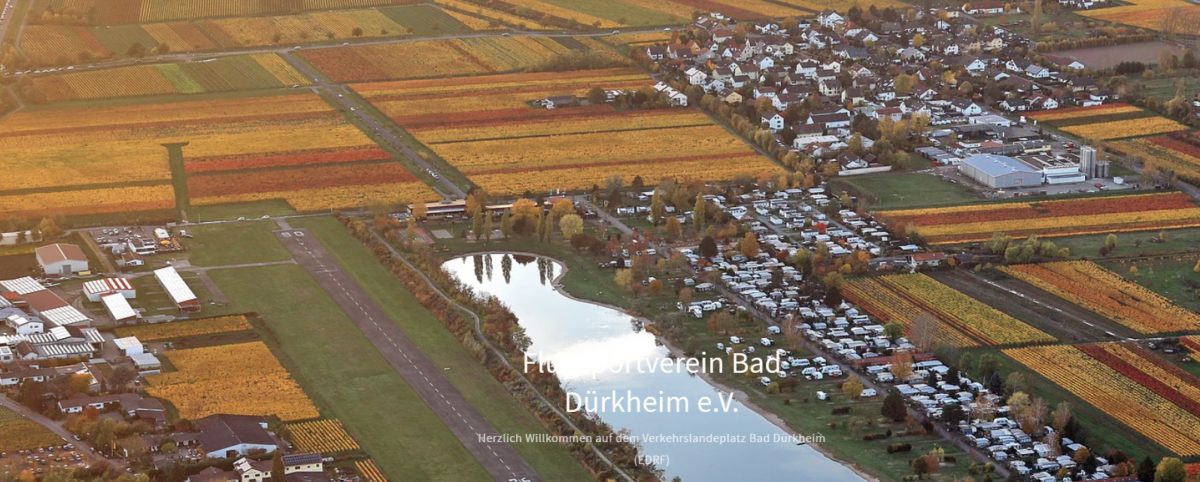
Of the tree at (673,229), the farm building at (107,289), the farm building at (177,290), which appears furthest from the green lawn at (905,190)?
the farm building at (107,289)

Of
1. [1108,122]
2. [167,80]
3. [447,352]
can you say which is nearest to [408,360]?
[447,352]

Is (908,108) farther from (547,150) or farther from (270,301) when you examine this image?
(270,301)

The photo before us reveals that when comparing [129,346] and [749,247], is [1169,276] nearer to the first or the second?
[749,247]

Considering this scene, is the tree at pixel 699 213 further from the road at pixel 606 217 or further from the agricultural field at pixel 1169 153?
the agricultural field at pixel 1169 153

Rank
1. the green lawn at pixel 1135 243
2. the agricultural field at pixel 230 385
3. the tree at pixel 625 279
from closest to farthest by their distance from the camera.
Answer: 1. the agricultural field at pixel 230 385
2. the tree at pixel 625 279
3. the green lawn at pixel 1135 243

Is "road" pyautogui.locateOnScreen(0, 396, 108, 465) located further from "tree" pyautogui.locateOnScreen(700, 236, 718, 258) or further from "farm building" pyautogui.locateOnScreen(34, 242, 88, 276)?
"tree" pyautogui.locateOnScreen(700, 236, 718, 258)

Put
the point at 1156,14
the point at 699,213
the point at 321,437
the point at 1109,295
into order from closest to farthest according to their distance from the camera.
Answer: the point at 321,437 < the point at 1109,295 < the point at 699,213 < the point at 1156,14

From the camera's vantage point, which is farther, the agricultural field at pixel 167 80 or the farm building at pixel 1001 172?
the agricultural field at pixel 167 80
